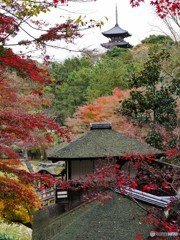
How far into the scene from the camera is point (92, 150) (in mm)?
10234

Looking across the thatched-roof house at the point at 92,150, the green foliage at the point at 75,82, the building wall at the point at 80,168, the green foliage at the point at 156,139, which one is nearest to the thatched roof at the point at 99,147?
the thatched-roof house at the point at 92,150

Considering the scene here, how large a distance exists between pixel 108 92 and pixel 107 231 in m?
17.6

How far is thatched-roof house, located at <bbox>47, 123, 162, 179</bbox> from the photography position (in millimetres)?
10078

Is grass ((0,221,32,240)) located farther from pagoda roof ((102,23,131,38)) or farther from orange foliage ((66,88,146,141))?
pagoda roof ((102,23,131,38))

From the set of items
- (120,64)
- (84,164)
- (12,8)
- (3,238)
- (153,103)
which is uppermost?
(120,64)

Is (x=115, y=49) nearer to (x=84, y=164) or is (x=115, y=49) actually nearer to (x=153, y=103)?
(x=153, y=103)

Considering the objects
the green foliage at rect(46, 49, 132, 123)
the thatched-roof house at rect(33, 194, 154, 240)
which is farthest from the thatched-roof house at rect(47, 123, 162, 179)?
the green foliage at rect(46, 49, 132, 123)

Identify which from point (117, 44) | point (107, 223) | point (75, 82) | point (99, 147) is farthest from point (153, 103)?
point (117, 44)

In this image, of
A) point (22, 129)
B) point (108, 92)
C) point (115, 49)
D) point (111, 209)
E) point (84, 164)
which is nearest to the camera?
point (22, 129)

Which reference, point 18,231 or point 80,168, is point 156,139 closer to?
point 80,168

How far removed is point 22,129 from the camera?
7.51 m

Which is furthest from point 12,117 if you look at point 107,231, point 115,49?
point 115,49

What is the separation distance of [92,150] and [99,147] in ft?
0.82

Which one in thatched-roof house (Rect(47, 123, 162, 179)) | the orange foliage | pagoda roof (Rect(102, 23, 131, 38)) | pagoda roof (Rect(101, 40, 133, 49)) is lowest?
thatched-roof house (Rect(47, 123, 162, 179))
